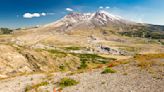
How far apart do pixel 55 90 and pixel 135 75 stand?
9597mm

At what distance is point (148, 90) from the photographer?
2361 cm

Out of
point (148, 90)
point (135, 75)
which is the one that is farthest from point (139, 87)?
point (135, 75)

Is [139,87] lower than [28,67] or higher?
higher

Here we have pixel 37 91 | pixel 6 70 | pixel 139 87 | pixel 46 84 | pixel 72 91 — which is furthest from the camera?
pixel 6 70

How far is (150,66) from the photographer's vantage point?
36.1 m

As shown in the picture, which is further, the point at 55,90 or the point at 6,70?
the point at 6,70

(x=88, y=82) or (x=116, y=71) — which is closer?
(x=88, y=82)

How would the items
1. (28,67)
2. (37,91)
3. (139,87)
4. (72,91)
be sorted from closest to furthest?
(139,87) → (72,91) → (37,91) → (28,67)

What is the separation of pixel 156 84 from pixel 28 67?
534 feet

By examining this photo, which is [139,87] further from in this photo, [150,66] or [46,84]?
[46,84]

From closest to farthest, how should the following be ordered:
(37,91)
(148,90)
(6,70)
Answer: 1. (148,90)
2. (37,91)
3. (6,70)

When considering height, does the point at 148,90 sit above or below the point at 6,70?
above

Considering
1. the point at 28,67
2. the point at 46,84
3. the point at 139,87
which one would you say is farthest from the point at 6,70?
the point at 139,87

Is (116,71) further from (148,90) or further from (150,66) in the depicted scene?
(148,90)
